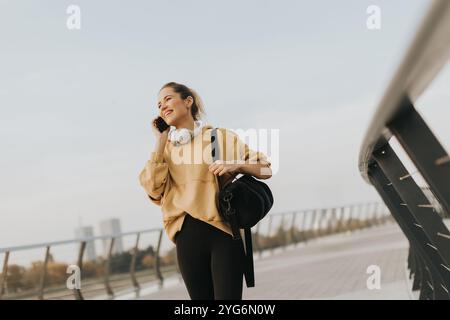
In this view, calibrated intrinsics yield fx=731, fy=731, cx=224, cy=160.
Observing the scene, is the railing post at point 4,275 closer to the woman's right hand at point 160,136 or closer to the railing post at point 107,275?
the railing post at point 107,275

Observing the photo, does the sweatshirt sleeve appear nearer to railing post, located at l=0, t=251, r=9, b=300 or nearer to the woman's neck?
the woman's neck

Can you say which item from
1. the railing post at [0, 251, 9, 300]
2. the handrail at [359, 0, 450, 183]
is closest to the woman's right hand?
the handrail at [359, 0, 450, 183]

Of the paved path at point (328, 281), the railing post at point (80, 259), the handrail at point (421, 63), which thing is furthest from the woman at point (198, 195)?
the railing post at point (80, 259)

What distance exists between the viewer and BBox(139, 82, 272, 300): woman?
297 cm

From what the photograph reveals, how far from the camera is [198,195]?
9.90ft

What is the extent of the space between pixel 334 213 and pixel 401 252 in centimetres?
1834

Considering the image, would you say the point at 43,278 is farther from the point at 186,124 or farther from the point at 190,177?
the point at 190,177

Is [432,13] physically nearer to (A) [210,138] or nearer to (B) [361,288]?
(A) [210,138]

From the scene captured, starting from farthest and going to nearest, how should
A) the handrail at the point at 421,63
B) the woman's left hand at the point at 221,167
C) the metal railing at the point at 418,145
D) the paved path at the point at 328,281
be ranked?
1. the paved path at the point at 328,281
2. the woman's left hand at the point at 221,167
3. the metal railing at the point at 418,145
4. the handrail at the point at 421,63

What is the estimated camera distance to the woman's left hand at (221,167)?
292cm

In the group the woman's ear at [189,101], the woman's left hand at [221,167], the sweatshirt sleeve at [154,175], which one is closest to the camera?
the woman's left hand at [221,167]

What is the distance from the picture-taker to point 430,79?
1660 mm

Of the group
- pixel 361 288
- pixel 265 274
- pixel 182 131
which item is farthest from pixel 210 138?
pixel 265 274

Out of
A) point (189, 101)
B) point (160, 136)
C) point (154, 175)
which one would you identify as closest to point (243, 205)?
point (154, 175)
